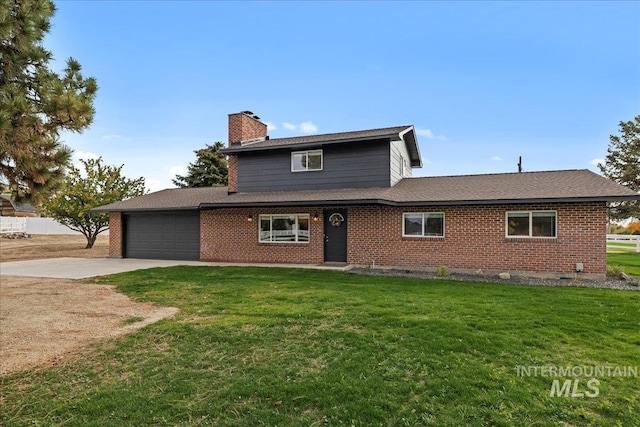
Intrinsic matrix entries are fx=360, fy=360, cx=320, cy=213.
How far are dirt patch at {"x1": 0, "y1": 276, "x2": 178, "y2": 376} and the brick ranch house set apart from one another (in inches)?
255

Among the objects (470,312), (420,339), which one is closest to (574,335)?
(470,312)

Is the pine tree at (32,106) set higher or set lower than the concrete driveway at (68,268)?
higher

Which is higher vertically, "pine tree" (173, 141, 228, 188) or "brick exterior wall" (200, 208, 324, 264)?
"pine tree" (173, 141, 228, 188)

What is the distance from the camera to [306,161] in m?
15.7

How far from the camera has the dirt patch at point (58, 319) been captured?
5038mm

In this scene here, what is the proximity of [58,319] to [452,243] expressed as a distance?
439 inches

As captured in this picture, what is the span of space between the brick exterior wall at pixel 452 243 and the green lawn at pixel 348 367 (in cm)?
374

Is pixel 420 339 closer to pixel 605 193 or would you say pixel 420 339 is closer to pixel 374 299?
pixel 374 299

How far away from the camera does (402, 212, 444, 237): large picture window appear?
12.8 m

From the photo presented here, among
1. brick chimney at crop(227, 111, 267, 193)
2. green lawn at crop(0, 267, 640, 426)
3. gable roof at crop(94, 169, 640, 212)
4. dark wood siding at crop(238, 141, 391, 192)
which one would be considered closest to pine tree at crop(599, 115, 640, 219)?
gable roof at crop(94, 169, 640, 212)

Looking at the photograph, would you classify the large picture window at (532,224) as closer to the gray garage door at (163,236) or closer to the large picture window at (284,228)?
the large picture window at (284,228)

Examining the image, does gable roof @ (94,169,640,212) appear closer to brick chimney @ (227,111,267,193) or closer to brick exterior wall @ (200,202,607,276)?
brick exterior wall @ (200,202,607,276)

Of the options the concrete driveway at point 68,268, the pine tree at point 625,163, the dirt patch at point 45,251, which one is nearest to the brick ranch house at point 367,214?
the concrete driveway at point 68,268

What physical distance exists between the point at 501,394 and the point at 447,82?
17013 millimetres
